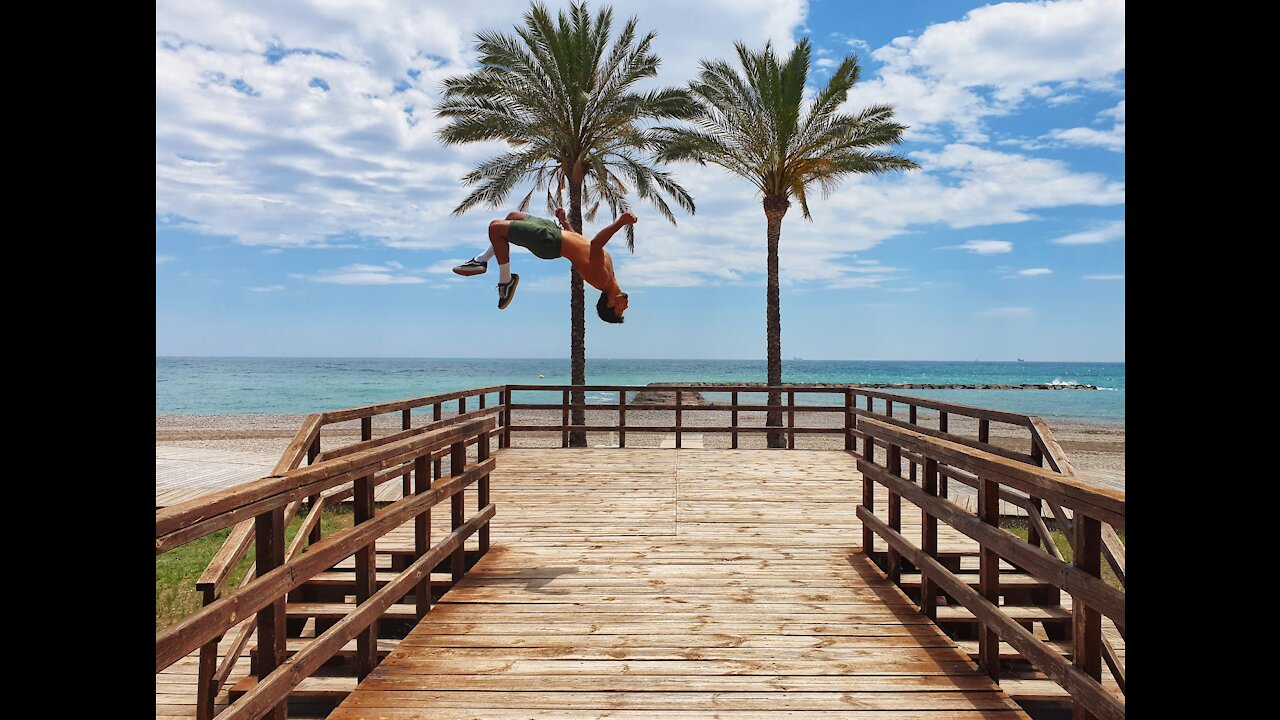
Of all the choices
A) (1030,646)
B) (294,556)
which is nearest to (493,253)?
(294,556)

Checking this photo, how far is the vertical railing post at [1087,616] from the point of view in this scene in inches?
97.0

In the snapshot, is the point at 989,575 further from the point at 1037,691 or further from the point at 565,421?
the point at 565,421

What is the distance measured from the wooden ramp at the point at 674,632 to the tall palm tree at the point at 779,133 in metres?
8.40

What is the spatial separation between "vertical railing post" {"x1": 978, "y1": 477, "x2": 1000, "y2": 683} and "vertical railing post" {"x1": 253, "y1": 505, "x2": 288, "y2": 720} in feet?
10.8

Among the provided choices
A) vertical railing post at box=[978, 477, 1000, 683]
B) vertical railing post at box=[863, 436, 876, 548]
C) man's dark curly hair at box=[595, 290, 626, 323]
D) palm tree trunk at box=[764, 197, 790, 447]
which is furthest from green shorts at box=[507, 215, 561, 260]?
palm tree trunk at box=[764, 197, 790, 447]

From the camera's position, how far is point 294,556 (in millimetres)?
3406

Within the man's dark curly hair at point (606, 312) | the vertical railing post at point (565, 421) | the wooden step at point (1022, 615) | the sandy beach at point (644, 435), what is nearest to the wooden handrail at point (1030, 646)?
the wooden step at point (1022, 615)

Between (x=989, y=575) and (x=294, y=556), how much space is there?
3677 mm

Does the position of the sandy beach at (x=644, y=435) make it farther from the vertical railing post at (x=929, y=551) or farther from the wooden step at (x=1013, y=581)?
the vertical railing post at (x=929, y=551)

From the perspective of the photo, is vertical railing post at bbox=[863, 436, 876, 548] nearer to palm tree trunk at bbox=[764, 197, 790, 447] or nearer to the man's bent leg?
the man's bent leg
